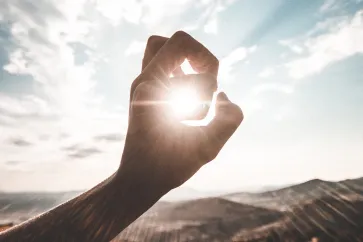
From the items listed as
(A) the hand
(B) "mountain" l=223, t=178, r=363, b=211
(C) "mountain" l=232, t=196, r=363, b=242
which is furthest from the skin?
(B) "mountain" l=223, t=178, r=363, b=211

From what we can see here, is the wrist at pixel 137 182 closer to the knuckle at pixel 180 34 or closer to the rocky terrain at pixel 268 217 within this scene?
the knuckle at pixel 180 34

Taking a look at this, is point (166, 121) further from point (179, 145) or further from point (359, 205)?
point (359, 205)

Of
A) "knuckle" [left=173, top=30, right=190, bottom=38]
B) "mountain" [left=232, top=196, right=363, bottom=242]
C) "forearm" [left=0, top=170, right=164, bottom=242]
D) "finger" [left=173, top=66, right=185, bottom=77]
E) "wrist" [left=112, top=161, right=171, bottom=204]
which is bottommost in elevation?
"mountain" [left=232, top=196, right=363, bottom=242]

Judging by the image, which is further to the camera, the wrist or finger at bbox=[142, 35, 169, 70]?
finger at bbox=[142, 35, 169, 70]

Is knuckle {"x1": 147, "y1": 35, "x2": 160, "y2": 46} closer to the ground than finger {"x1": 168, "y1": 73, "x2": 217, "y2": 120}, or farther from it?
farther from it

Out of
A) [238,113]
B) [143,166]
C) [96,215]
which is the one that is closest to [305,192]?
[238,113]

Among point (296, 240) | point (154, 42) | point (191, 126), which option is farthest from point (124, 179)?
point (296, 240)

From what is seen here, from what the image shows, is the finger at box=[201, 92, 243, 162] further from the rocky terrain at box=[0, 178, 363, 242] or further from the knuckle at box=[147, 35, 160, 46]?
the rocky terrain at box=[0, 178, 363, 242]
